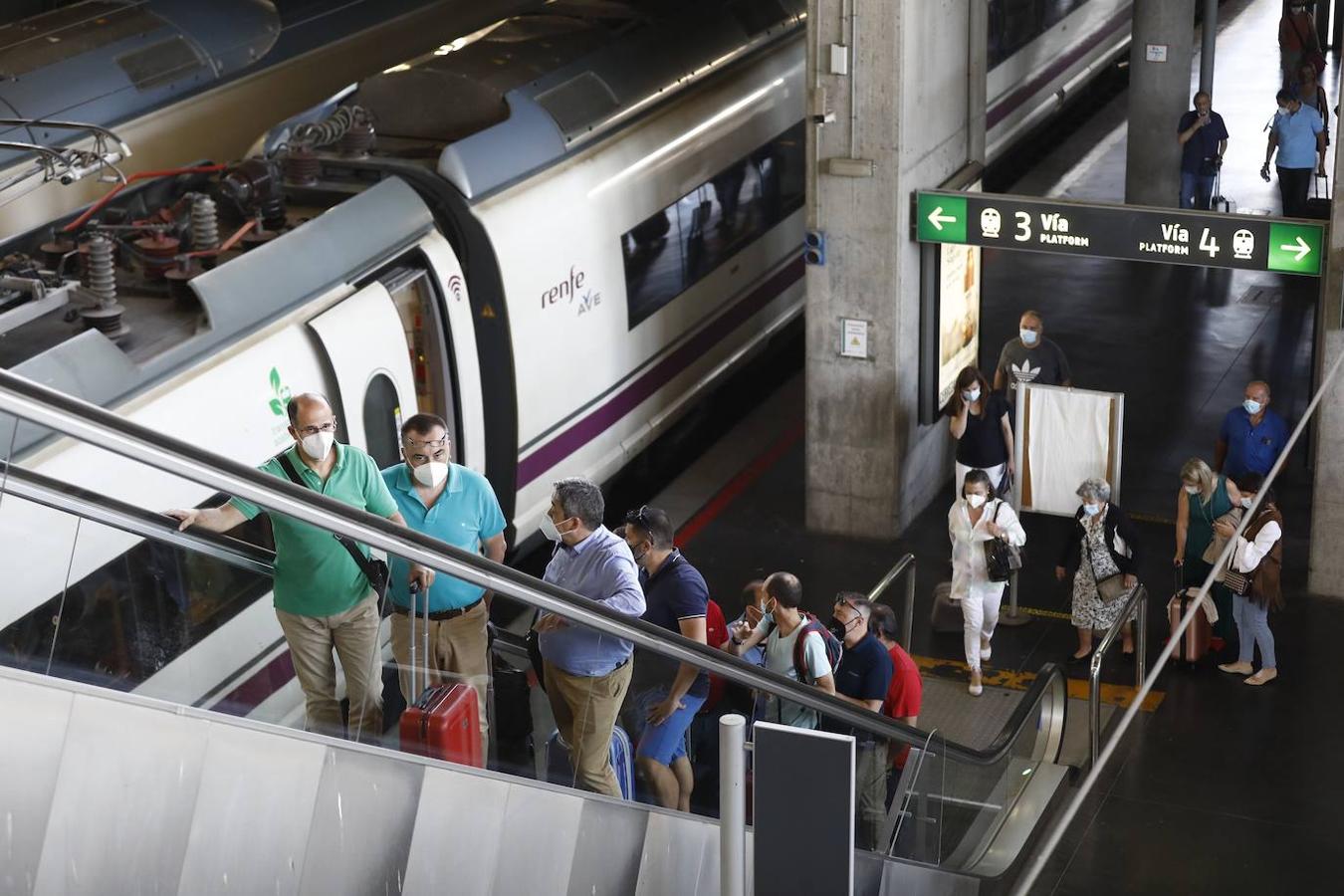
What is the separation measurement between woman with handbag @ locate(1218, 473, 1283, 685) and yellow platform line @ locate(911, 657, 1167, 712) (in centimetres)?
63

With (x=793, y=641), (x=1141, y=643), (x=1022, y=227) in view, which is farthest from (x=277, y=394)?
(x=1141, y=643)

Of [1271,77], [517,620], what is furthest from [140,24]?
[1271,77]

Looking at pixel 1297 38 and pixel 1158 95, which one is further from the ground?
pixel 1158 95

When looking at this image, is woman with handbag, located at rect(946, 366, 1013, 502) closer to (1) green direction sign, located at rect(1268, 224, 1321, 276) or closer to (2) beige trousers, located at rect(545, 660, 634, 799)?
(1) green direction sign, located at rect(1268, 224, 1321, 276)

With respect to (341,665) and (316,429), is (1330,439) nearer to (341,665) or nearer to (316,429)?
(316,429)

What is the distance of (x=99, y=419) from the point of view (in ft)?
14.0

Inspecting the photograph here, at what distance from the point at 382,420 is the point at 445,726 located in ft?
16.8

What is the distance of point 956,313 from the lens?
1330 centimetres

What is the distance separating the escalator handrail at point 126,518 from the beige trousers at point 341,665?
0.71ft

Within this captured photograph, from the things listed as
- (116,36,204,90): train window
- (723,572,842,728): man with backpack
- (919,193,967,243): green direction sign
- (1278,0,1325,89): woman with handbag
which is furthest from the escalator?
(1278,0,1325,89): woman with handbag

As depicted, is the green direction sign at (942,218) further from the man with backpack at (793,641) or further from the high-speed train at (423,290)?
the man with backpack at (793,641)

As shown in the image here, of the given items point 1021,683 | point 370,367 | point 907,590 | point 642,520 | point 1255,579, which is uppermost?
point 642,520

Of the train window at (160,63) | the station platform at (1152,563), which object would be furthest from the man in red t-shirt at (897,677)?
the train window at (160,63)

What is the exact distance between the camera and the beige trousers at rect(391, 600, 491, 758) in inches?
229
